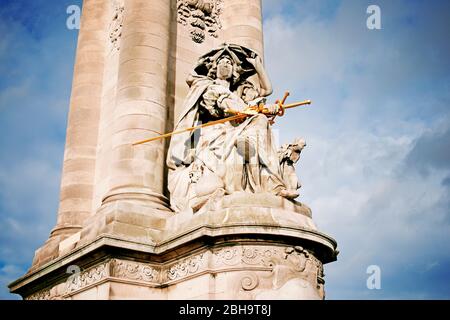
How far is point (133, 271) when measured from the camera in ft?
35.4

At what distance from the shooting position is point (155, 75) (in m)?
13.2

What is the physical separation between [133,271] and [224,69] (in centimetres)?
493

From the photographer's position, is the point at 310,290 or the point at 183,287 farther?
the point at 183,287

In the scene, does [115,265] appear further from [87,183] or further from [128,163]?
[87,183]

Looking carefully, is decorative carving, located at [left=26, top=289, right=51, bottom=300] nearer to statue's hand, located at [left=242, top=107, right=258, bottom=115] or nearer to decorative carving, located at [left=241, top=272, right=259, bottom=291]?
decorative carving, located at [left=241, top=272, right=259, bottom=291]

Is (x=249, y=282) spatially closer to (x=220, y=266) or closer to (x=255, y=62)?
(x=220, y=266)

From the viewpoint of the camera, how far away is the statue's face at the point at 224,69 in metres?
13.4

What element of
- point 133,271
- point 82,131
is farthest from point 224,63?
point 133,271

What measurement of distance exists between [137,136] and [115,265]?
3.02 m

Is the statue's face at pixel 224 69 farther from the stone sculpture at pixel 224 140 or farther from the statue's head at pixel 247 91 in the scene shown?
the statue's head at pixel 247 91

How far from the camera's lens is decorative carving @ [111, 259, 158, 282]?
10.7 m

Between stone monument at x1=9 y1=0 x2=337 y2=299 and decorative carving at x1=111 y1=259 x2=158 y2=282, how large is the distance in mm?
18
